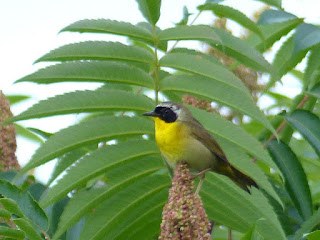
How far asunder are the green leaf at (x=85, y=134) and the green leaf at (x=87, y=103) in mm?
56

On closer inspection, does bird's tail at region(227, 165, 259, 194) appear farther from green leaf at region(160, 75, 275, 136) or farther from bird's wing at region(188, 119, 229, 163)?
green leaf at region(160, 75, 275, 136)

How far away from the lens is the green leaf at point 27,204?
2.81 m

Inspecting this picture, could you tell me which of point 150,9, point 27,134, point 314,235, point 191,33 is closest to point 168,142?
point 191,33

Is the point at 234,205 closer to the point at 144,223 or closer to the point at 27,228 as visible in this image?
the point at 144,223

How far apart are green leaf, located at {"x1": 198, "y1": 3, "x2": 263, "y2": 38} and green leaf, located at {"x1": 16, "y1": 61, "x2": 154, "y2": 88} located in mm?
531

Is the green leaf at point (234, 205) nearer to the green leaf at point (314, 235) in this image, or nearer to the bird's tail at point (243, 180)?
the bird's tail at point (243, 180)

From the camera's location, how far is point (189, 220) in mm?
2604

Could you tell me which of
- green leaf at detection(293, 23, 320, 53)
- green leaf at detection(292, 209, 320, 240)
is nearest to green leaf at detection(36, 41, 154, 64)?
green leaf at detection(293, 23, 320, 53)

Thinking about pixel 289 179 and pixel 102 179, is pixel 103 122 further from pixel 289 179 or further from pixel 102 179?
pixel 289 179

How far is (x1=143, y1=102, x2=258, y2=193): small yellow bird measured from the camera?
10.5ft

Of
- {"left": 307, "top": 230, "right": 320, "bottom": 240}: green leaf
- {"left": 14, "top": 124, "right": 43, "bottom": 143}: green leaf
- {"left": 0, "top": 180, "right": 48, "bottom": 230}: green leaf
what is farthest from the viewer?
{"left": 14, "top": 124, "right": 43, "bottom": 143}: green leaf

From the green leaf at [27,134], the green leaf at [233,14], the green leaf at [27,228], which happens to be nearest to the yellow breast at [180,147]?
the green leaf at [233,14]

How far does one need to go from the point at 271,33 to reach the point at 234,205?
1105 mm

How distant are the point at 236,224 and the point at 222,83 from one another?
25.8 inches
